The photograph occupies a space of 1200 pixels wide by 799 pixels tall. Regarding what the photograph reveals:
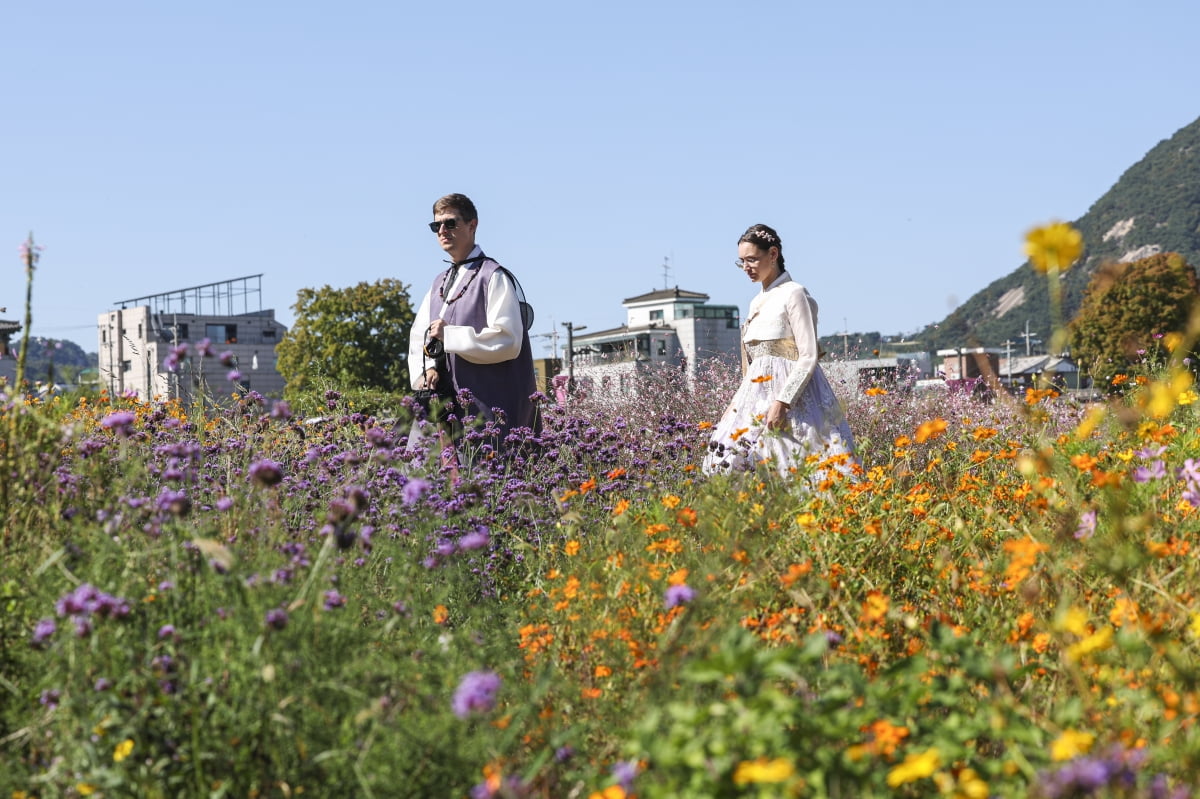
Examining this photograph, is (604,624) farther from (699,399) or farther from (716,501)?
(699,399)

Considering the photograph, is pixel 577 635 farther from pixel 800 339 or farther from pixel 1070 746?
pixel 800 339

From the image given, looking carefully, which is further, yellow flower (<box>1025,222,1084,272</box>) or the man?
the man

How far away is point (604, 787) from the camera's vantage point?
211cm

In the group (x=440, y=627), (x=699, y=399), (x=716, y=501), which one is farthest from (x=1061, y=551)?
(x=699, y=399)

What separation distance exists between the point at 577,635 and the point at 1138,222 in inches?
7527

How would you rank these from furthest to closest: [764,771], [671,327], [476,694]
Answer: [671,327], [476,694], [764,771]

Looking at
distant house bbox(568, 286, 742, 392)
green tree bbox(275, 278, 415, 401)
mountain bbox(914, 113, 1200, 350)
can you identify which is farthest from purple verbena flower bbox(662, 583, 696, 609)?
mountain bbox(914, 113, 1200, 350)

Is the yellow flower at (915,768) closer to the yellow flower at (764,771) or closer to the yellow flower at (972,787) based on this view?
the yellow flower at (972,787)

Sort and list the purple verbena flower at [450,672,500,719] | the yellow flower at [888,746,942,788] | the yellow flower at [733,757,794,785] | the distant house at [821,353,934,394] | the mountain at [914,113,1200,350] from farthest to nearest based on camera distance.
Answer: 1. the mountain at [914,113,1200,350]
2. the distant house at [821,353,934,394]
3. the purple verbena flower at [450,672,500,719]
4. the yellow flower at [888,746,942,788]
5. the yellow flower at [733,757,794,785]

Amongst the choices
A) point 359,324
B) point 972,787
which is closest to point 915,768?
point 972,787

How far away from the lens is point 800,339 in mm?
5355

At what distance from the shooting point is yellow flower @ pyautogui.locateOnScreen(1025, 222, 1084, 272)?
179 cm

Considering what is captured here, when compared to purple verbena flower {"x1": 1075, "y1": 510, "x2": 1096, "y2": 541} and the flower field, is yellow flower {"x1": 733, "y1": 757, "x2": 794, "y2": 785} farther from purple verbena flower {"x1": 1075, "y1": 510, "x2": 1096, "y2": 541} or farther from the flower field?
purple verbena flower {"x1": 1075, "y1": 510, "x2": 1096, "y2": 541}

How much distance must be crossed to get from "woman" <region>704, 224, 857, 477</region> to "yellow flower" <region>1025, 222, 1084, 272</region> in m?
3.23
